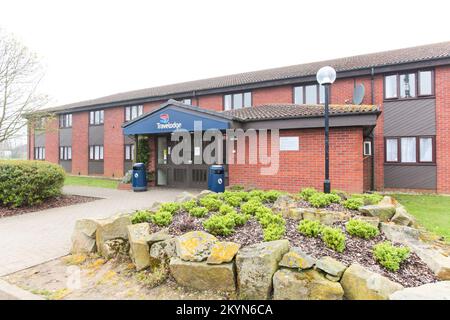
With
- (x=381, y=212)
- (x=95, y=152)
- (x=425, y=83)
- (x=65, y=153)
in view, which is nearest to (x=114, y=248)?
(x=381, y=212)

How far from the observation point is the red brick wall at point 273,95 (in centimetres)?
1449

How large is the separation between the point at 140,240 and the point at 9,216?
20.2ft

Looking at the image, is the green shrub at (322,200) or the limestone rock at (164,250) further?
the green shrub at (322,200)

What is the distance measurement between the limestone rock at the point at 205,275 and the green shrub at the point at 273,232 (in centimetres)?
79

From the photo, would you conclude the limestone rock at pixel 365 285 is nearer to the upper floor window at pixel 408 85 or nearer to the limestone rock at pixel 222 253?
the limestone rock at pixel 222 253

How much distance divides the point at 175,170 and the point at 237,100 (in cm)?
596

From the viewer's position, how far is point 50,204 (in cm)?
879

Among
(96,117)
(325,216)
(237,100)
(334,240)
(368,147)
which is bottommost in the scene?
(334,240)

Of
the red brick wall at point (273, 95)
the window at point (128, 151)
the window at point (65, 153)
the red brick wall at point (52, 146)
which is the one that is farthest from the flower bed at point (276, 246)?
the red brick wall at point (52, 146)

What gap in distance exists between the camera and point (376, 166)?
12625mm

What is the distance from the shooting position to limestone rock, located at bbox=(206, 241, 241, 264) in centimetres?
317

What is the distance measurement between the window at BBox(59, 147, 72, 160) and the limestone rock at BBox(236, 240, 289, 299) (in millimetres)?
24302

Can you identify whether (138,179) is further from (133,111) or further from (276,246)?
(276,246)
